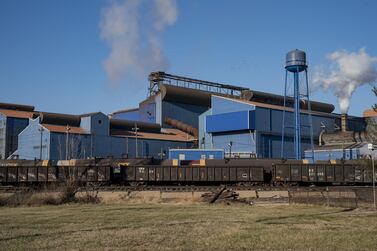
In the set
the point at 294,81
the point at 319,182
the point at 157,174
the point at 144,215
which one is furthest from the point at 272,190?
the point at 294,81

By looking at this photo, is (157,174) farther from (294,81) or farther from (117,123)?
(117,123)

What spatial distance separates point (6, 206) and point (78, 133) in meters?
61.5

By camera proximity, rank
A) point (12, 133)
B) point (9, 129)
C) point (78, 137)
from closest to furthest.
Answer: point (78, 137)
point (9, 129)
point (12, 133)

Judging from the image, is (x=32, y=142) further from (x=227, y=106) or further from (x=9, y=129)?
(x=227, y=106)

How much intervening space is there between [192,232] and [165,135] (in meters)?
92.1

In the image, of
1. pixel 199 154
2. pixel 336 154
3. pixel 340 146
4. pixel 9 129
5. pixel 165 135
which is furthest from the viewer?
pixel 165 135

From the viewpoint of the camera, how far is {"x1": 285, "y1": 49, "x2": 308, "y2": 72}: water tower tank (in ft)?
278

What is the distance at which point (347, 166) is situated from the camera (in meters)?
46.6

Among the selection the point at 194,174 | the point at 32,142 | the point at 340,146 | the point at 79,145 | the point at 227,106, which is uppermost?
the point at 227,106

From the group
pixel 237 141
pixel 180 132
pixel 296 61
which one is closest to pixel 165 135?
pixel 180 132

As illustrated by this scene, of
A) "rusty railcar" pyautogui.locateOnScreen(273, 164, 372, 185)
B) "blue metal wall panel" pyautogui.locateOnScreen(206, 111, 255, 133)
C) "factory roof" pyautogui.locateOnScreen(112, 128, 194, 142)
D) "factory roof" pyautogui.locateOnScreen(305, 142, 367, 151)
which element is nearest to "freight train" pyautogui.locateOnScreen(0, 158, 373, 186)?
"rusty railcar" pyautogui.locateOnScreen(273, 164, 372, 185)

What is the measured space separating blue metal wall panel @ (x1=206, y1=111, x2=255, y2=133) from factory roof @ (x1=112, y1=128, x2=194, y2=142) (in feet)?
43.9

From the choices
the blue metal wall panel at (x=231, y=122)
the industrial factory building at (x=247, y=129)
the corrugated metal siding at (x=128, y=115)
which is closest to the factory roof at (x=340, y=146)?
the industrial factory building at (x=247, y=129)

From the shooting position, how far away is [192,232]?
15.8 m
